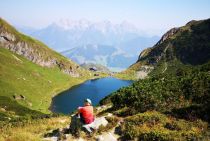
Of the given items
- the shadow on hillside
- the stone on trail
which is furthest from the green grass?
the stone on trail

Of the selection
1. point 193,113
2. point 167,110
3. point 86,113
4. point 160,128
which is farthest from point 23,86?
point 160,128

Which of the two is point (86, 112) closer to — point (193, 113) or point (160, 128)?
point (160, 128)

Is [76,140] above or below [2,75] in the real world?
below

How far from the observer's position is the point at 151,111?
2784 centimetres

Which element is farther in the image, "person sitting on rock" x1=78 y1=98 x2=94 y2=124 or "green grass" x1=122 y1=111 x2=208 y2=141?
"person sitting on rock" x1=78 y1=98 x2=94 y2=124

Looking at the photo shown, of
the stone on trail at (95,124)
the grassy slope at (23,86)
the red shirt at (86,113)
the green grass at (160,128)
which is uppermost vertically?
the grassy slope at (23,86)

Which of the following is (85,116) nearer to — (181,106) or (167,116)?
(167,116)

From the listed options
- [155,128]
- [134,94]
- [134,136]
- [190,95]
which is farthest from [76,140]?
[190,95]

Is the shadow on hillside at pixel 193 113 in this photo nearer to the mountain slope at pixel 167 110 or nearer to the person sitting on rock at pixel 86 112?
the mountain slope at pixel 167 110

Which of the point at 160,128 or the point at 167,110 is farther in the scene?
the point at 167,110

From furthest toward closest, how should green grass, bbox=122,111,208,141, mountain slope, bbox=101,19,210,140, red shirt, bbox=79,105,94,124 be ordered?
red shirt, bbox=79,105,94,124 < mountain slope, bbox=101,19,210,140 < green grass, bbox=122,111,208,141

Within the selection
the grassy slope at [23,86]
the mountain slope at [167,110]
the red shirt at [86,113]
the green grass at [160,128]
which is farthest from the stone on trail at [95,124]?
the grassy slope at [23,86]

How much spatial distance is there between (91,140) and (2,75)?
6214 inches

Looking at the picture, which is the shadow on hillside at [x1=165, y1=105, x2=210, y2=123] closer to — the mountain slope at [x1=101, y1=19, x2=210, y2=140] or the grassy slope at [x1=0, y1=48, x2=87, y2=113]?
the mountain slope at [x1=101, y1=19, x2=210, y2=140]
